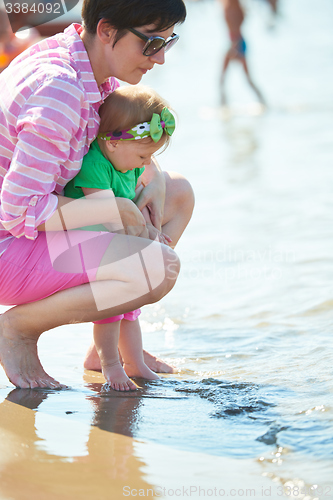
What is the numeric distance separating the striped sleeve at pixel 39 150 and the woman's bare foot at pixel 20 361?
41 centimetres

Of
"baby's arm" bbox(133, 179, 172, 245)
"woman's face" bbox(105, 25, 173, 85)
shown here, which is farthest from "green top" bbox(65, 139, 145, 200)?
"woman's face" bbox(105, 25, 173, 85)

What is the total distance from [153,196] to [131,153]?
25 cm

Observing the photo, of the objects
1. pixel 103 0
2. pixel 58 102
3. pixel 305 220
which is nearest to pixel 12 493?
pixel 58 102

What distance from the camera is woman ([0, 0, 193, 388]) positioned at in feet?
6.62

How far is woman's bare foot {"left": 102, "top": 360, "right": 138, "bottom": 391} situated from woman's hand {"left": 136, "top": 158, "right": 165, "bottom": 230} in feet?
1.80

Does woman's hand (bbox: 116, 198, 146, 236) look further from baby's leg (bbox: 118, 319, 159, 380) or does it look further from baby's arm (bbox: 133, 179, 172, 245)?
baby's leg (bbox: 118, 319, 159, 380)

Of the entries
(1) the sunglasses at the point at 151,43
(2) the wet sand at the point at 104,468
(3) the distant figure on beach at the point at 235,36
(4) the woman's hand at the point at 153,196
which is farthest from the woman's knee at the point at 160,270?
(3) the distant figure on beach at the point at 235,36

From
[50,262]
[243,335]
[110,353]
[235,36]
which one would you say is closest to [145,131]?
[50,262]

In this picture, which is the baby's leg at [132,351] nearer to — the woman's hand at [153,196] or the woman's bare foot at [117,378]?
the woman's bare foot at [117,378]

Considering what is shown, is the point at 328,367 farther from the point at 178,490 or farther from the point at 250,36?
the point at 250,36

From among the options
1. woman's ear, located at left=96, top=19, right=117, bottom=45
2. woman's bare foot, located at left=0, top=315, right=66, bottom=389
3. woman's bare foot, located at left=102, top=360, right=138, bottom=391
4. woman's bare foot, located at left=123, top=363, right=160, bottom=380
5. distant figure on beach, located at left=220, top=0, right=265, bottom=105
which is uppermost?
woman's ear, located at left=96, top=19, right=117, bottom=45

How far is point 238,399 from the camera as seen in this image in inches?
83.7

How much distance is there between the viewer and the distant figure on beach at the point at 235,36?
33.1 ft

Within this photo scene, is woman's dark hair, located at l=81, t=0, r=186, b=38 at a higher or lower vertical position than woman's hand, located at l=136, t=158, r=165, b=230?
higher
